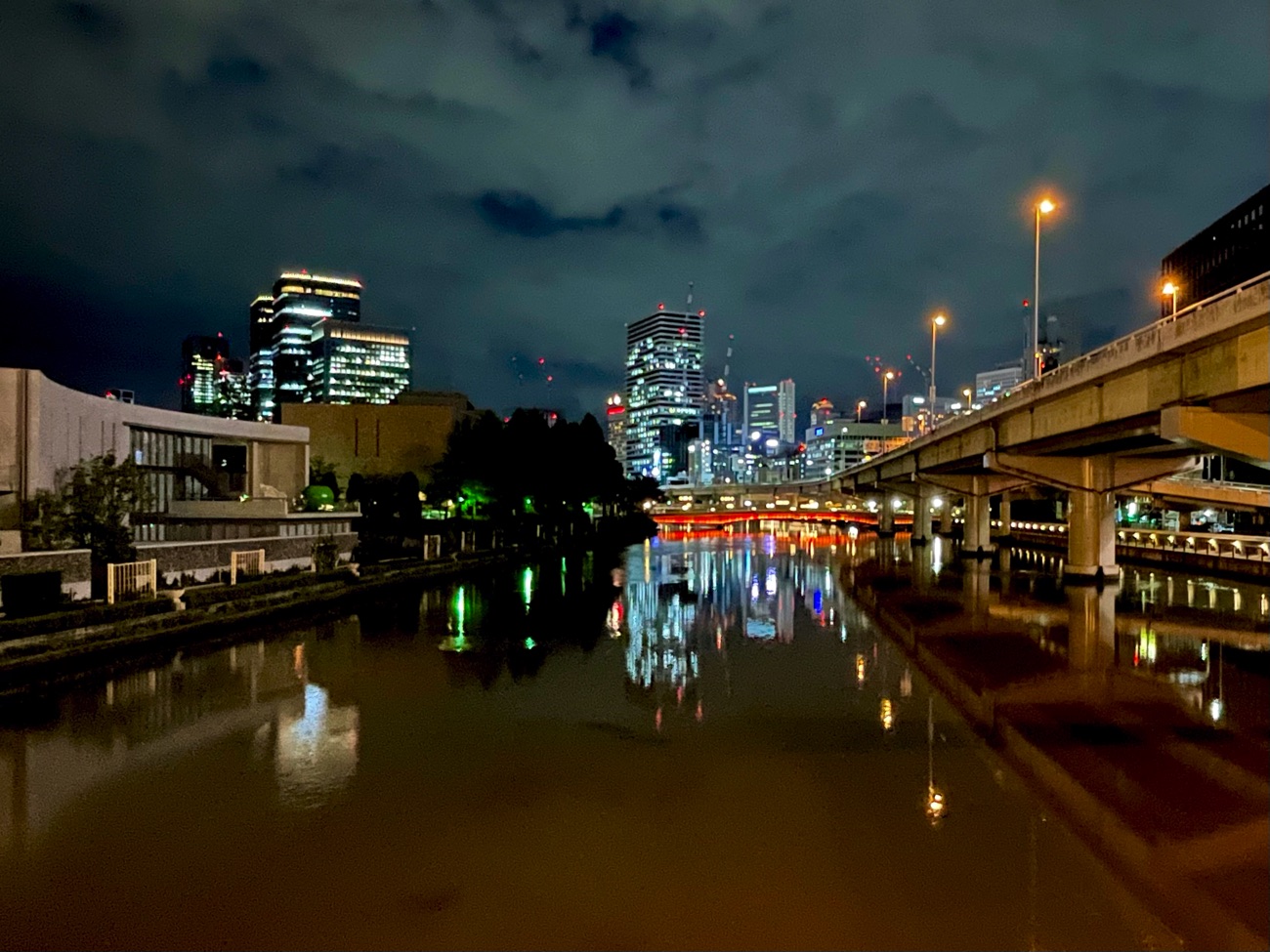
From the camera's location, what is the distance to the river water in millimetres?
6672

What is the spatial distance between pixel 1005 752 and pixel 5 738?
14666 mm

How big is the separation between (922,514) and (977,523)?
17.8 meters

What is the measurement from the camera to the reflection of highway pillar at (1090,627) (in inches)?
699

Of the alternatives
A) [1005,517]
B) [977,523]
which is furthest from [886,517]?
[977,523]

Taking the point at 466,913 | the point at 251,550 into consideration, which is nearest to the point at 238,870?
the point at 466,913

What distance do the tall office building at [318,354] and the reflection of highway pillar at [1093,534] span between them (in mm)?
139458

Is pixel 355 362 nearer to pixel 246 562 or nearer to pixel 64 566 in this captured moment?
pixel 246 562

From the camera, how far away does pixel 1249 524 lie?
64.6m

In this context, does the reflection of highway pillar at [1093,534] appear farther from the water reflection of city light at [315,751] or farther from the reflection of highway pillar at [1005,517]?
the water reflection of city light at [315,751]

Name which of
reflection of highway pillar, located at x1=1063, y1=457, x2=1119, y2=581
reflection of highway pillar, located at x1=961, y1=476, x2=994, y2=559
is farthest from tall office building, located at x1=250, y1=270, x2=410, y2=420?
reflection of highway pillar, located at x1=1063, y1=457, x2=1119, y2=581

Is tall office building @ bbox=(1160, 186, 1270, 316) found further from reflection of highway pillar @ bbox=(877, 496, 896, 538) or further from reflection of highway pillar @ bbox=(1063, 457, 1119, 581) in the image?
reflection of highway pillar @ bbox=(1063, 457, 1119, 581)

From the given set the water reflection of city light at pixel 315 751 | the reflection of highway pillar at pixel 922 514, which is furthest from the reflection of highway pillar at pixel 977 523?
the water reflection of city light at pixel 315 751

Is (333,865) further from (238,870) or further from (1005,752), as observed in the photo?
(1005,752)

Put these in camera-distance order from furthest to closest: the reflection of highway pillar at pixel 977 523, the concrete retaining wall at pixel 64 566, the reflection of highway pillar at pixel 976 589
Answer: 1. the reflection of highway pillar at pixel 977 523
2. the reflection of highway pillar at pixel 976 589
3. the concrete retaining wall at pixel 64 566
